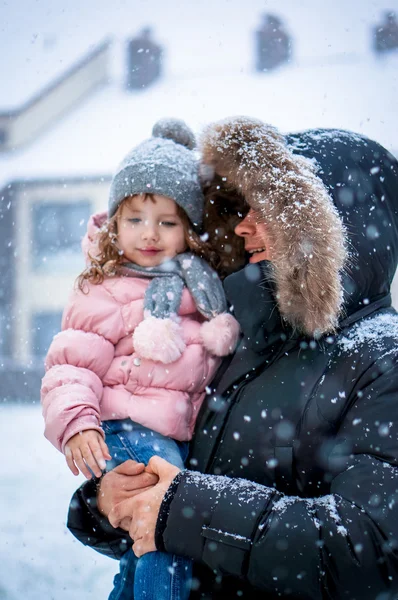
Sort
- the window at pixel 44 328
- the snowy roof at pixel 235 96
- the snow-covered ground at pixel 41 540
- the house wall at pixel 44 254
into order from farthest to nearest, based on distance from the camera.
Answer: the snowy roof at pixel 235 96 → the house wall at pixel 44 254 → the window at pixel 44 328 → the snow-covered ground at pixel 41 540

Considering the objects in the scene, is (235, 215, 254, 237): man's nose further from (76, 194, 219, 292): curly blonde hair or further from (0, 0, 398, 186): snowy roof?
(0, 0, 398, 186): snowy roof

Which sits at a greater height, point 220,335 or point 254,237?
point 254,237

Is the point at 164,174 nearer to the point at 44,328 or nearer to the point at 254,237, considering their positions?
the point at 254,237

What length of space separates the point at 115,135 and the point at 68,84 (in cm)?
1073

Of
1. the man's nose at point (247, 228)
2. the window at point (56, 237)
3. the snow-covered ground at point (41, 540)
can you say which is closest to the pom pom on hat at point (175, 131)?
the man's nose at point (247, 228)

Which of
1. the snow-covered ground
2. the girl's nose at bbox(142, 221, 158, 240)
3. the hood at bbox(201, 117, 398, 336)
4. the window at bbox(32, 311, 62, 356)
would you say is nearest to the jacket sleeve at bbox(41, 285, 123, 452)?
the girl's nose at bbox(142, 221, 158, 240)

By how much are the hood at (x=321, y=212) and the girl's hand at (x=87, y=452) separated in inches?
25.0

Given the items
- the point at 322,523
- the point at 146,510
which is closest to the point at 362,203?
the point at 322,523

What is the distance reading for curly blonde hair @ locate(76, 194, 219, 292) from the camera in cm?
215

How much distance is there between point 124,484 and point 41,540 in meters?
3.89

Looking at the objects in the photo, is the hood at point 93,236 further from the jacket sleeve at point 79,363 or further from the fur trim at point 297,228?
the fur trim at point 297,228

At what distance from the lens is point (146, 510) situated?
151cm

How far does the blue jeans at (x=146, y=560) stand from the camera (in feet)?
5.12

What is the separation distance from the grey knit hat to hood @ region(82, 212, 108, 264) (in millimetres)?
112
